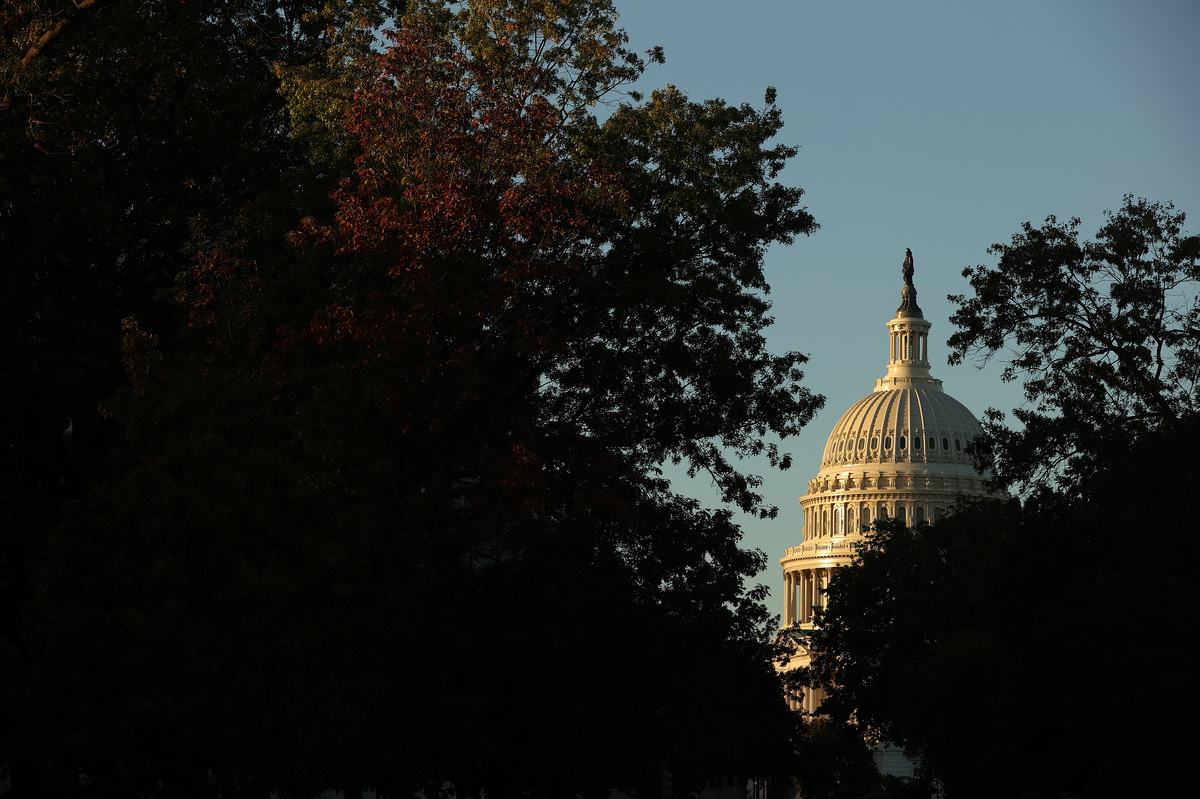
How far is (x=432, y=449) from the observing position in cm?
2819

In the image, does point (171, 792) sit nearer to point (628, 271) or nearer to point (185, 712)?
point (185, 712)

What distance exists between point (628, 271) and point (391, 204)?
523 centimetres

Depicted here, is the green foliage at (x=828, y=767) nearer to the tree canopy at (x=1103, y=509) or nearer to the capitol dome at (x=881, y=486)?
the tree canopy at (x=1103, y=509)

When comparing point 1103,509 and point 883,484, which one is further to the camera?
point 883,484

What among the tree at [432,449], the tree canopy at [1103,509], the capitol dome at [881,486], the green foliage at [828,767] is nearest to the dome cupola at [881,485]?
the capitol dome at [881,486]

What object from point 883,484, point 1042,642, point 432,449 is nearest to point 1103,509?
point 1042,642

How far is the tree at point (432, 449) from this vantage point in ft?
73.4

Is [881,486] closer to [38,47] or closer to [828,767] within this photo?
[828,767]

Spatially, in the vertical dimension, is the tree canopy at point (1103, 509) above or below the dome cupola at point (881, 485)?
below

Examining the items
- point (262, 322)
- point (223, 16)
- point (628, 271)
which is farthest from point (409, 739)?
point (223, 16)

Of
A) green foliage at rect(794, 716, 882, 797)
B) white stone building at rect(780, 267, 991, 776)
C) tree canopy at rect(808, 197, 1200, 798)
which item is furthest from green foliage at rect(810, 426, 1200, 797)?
white stone building at rect(780, 267, 991, 776)

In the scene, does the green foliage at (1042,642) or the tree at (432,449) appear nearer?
the tree at (432,449)

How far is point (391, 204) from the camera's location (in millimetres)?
27734

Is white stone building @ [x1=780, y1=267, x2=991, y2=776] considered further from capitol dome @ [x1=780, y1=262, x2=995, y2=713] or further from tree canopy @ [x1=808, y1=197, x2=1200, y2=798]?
tree canopy @ [x1=808, y1=197, x2=1200, y2=798]
